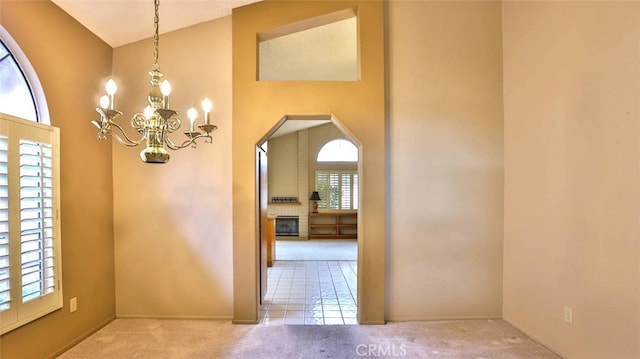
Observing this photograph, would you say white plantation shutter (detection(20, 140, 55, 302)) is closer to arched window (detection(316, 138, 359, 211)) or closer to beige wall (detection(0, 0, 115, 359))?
beige wall (detection(0, 0, 115, 359))

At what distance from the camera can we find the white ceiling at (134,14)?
2604mm

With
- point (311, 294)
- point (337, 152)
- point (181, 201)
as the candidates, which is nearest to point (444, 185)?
point (311, 294)

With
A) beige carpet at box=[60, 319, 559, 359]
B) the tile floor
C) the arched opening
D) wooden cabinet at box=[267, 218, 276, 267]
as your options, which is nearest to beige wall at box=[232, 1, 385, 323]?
the arched opening

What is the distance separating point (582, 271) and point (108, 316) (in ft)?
14.1

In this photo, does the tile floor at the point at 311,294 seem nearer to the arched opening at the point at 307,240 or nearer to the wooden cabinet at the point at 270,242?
the arched opening at the point at 307,240

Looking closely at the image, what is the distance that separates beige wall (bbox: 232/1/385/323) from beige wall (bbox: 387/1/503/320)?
0.60 ft

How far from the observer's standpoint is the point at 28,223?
7.25 feet

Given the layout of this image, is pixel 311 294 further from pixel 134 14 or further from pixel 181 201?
pixel 134 14

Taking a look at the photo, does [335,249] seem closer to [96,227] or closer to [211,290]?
[211,290]

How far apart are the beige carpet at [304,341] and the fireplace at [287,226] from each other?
5.77 meters

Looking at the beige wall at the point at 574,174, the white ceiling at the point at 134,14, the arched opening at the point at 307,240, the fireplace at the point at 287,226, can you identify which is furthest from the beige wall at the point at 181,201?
the fireplace at the point at 287,226

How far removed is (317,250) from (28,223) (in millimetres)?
5468

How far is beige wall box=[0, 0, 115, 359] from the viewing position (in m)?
2.27

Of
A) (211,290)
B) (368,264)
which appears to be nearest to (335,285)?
(368,264)
